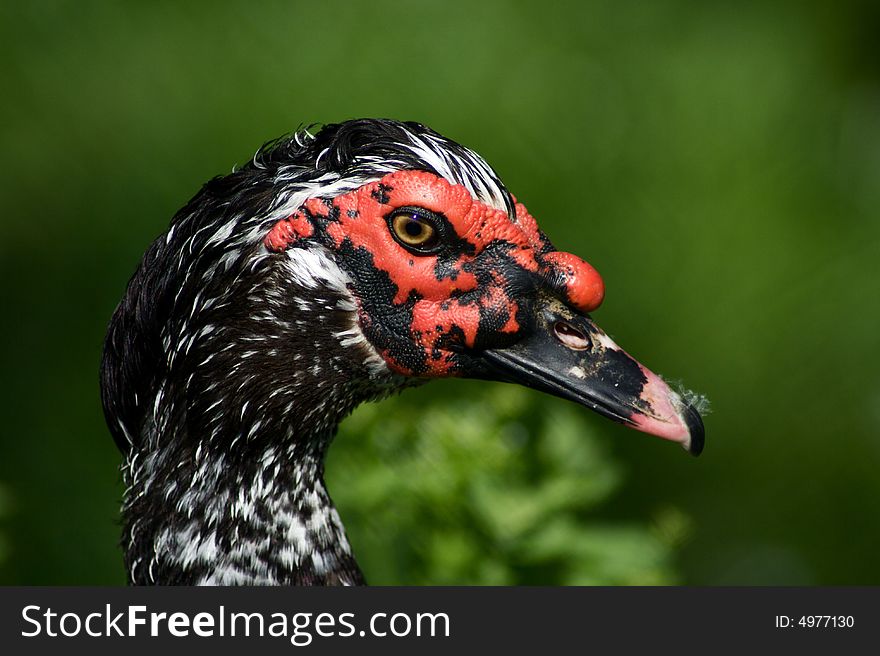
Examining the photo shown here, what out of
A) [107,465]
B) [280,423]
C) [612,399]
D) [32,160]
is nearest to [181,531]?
[280,423]

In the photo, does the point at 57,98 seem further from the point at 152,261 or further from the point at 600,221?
the point at 152,261

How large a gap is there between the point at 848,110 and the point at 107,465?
4.08 meters

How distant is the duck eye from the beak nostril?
1.05 ft

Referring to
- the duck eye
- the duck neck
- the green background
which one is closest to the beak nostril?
the duck eye

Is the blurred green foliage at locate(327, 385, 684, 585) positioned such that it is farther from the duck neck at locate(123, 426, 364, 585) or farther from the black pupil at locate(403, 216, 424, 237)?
the black pupil at locate(403, 216, 424, 237)

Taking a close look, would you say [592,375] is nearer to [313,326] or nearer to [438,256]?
[438,256]

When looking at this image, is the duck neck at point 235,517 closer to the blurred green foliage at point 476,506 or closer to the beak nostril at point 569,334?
the beak nostril at point 569,334

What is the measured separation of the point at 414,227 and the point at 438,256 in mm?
79

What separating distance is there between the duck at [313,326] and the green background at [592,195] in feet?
6.19

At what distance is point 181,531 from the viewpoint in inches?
103

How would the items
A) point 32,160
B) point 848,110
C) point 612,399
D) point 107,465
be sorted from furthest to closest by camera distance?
point 848,110 → point 32,160 → point 107,465 → point 612,399

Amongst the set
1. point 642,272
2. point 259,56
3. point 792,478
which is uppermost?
point 259,56

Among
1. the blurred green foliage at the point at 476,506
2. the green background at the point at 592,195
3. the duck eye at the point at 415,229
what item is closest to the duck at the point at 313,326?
the duck eye at the point at 415,229

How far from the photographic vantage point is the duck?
7.89 feet
